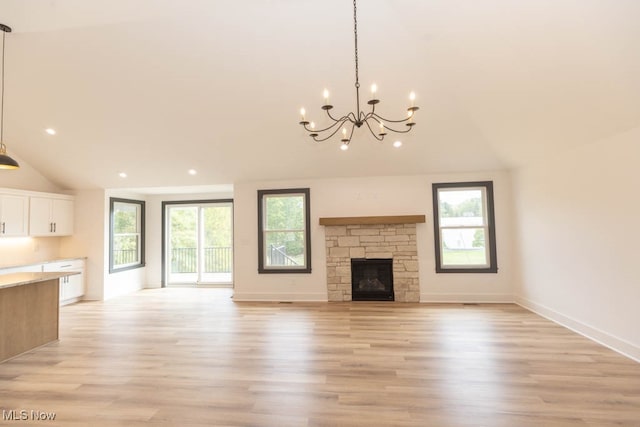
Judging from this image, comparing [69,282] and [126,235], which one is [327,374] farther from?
[126,235]

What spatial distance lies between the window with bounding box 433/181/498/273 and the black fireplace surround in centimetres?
93

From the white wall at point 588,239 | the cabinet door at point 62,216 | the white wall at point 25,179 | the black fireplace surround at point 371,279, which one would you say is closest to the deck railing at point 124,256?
the cabinet door at point 62,216

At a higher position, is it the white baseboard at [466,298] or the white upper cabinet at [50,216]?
the white upper cabinet at [50,216]

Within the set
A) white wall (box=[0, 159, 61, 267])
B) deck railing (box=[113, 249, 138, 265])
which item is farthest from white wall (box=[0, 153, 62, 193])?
Result: deck railing (box=[113, 249, 138, 265])

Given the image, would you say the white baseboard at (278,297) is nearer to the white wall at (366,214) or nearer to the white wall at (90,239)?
the white wall at (366,214)

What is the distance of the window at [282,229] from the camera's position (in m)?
6.08

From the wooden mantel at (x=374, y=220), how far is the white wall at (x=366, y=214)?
18cm

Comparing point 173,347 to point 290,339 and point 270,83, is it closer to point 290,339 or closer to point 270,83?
point 290,339

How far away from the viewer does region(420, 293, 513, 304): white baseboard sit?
549 cm

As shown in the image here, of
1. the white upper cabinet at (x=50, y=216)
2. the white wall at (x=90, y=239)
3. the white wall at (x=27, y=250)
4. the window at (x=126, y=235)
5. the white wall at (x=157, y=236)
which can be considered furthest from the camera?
the white wall at (x=157, y=236)

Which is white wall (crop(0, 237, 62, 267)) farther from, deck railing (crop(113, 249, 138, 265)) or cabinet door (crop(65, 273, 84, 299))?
deck railing (crop(113, 249, 138, 265))

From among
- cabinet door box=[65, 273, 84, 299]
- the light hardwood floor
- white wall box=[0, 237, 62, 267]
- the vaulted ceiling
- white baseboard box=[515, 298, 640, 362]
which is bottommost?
the light hardwood floor

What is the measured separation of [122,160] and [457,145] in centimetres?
561

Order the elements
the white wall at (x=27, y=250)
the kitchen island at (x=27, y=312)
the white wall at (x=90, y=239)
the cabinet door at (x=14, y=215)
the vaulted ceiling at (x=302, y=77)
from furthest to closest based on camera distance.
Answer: the white wall at (x=90, y=239), the white wall at (x=27, y=250), the cabinet door at (x=14, y=215), the kitchen island at (x=27, y=312), the vaulted ceiling at (x=302, y=77)
